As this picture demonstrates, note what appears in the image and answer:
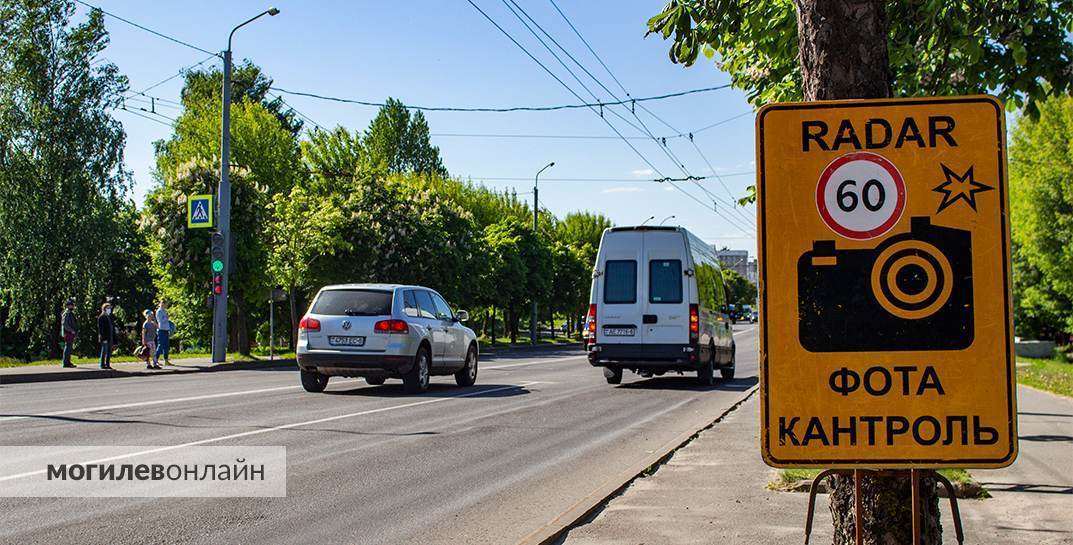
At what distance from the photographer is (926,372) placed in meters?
2.56

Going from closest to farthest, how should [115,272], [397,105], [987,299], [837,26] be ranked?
[987,299]
[837,26]
[115,272]
[397,105]

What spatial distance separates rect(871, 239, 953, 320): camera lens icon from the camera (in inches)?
101

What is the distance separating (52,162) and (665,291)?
33.0 meters

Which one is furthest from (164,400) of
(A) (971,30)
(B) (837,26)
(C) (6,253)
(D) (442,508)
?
(C) (6,253)

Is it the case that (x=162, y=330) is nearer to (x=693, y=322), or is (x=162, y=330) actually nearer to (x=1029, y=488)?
(x=693, y=322)

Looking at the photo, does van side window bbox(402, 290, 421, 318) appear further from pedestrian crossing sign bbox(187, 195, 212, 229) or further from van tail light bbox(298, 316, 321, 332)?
pedestrian crossing sign bbox(187, 195, 212, 229)

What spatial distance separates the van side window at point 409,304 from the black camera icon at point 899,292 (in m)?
14.5

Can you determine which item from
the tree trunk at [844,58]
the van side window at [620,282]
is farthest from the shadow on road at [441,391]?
the tree trunk at [844,58]

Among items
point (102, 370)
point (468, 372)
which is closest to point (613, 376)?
point (468, 372)

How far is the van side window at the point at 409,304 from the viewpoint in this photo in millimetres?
16969

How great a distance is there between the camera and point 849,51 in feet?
10.3

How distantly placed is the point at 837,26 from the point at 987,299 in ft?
3.45

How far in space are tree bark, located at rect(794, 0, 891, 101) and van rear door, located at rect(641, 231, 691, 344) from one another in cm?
1587

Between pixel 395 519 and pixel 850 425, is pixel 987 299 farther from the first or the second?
pixel 395 519
